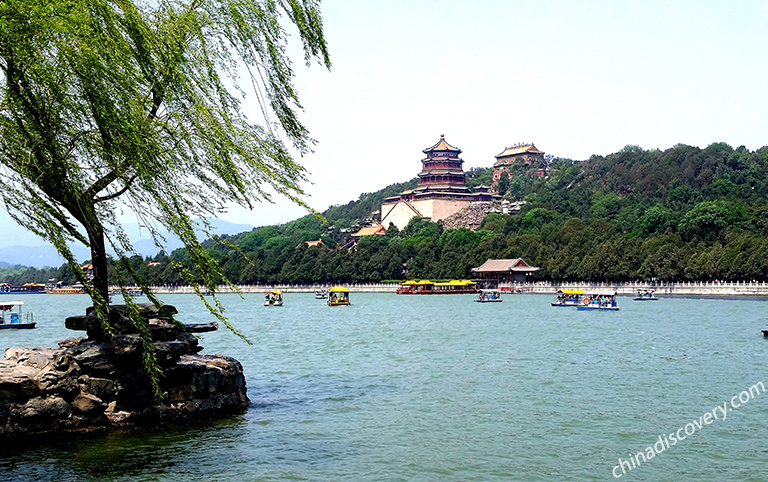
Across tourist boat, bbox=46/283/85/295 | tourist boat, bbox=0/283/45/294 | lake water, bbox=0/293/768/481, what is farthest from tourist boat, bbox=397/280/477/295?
tourist boat, bbox=0/283/45/294

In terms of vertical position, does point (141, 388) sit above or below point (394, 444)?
above

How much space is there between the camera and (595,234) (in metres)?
90.9

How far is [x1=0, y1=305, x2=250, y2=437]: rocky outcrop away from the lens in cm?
1348

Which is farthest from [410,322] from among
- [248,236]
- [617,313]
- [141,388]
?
[248,236]

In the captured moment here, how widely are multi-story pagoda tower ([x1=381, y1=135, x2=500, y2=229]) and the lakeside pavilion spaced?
38213 millimetres

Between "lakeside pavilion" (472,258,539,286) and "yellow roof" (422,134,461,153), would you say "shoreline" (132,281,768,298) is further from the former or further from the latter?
"yellow roof" (422,134,461,153)

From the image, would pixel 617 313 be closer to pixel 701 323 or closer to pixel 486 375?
pixel 701 323

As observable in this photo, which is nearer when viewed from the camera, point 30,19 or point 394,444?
point 30,19

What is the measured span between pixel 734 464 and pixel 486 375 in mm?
10315

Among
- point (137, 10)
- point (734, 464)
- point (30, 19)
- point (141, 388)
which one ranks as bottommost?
point (734, 464)

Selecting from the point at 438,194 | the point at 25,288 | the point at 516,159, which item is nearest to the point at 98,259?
the point at 438,194

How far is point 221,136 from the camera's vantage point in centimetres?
1270

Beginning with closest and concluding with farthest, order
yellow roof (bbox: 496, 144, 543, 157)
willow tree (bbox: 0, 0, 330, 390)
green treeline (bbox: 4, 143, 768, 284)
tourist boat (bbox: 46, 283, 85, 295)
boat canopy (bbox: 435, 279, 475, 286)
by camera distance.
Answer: willow tree (bbox: 0, 0, 330, 390), green treeline (bbox: 4, 143, 768, 284), boat canopy (bbox: 435, 279, 475, 286), tourist boat (bbox: 46, 283, 85, 295), yellow roof (bbox: 496, 144, 543, 157)

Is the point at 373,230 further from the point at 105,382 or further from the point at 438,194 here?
the point at 105,382
